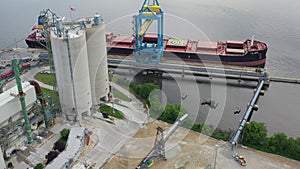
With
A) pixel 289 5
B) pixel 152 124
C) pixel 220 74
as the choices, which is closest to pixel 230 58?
pixel 220 74

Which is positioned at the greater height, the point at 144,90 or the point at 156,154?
the point at 144,90

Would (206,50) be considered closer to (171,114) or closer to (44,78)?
(171,114)

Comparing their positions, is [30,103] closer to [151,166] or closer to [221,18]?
[151,166]

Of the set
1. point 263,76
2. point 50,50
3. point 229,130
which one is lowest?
point 229,130

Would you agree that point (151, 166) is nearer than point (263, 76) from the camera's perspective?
Answer: Yes

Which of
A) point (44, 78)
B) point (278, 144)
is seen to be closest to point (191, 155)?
point (278, 144)

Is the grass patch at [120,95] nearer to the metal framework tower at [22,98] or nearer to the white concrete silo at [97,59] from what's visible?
the white concrete silo at [97,59]

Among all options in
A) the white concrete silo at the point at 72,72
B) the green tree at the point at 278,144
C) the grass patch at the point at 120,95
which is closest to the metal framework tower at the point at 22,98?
the white concrete silo at the point at 72,72

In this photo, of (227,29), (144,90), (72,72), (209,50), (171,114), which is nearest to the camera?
(72,72)
